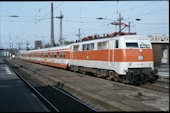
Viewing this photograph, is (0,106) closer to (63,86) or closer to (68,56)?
(63,86)

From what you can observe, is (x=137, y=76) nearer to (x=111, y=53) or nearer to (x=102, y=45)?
(x=111, y=53)

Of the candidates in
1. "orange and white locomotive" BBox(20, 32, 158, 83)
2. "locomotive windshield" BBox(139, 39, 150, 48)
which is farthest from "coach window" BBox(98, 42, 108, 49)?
"locomotive windshield" BBox(139, 39, 150, 48)

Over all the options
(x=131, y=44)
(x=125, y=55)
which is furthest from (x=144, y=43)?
(x=125, y=55)

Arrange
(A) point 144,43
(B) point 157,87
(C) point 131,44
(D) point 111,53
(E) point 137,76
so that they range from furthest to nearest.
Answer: (D) point 111,53
(A) point 144,43
(C) point 131,44
(E) point 137,76
(B) point 157,87

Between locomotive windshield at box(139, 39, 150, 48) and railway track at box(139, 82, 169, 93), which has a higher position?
locomotive windshield at box(139, 39, 150, 48)

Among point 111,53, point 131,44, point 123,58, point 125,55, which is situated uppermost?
point 131,44

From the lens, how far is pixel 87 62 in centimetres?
2564

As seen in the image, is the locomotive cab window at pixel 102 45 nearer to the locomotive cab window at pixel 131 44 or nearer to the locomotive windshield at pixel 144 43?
the locomotive cab window at pixel 131 44

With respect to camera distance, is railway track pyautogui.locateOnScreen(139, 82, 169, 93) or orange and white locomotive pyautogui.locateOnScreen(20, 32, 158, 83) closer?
railway track pyautogui.locateOnScreen(139, 82, 169, 93)

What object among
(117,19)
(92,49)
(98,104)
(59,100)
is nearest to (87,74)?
(92,49)

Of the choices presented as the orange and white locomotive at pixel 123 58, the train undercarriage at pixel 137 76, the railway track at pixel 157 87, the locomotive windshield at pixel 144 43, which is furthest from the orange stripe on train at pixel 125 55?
the railway track at pixel 157 87

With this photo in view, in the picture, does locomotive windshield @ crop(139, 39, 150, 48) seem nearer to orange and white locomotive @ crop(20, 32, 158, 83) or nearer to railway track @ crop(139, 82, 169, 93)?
orange and white locomotive @ crop(20, 32, 158, 83)

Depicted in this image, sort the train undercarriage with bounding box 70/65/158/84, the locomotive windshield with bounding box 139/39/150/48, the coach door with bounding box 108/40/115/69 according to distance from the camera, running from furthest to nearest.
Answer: the coach door with bounding box 108/40/115/69
the locomotive windshield with bounding box 139/39/150/48
the train undercarriage with bounding box 70/65/158/84

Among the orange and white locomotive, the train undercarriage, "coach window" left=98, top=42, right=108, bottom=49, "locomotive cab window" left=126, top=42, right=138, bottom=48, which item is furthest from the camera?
"coach window" left=98, top=42, right=108, bottom=49
